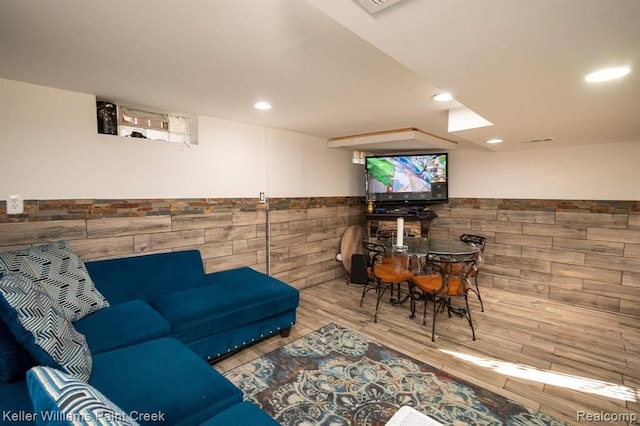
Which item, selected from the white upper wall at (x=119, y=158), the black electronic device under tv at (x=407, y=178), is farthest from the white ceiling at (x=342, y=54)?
the black electronic device under tv at (x=407, y=178)

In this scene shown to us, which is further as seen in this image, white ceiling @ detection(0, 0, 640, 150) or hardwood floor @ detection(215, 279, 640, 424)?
hardwood floor @ detection(215, 279, 640, 424)

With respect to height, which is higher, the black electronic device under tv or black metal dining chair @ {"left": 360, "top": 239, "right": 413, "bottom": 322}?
the black electronic device under tv

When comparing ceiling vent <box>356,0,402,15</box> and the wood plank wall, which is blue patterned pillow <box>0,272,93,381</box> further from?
ceiling vent <box>356,0,402,15</box>

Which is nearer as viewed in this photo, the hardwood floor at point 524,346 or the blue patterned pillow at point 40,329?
the blue patterned pillow at point 40,329

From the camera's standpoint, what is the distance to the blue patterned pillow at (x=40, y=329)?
1.31m

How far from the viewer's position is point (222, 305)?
236 cm

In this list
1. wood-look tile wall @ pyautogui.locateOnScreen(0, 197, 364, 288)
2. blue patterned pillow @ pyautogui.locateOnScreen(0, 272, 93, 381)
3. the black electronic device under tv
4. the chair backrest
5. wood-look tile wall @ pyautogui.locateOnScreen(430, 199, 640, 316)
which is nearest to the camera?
blue patterned pillow @ pyautogui.locateOnScreen(0, 272, 93, 381)

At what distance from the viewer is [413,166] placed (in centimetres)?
454

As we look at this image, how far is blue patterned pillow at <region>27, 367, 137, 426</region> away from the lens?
2.02 ft

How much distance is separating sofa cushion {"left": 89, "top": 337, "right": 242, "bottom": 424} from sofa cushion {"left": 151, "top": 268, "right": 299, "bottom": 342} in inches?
17.4

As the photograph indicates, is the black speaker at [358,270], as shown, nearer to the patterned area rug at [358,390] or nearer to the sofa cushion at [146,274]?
the patterned area rug at [358,390]

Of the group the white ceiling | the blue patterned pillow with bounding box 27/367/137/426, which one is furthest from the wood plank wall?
the blue patterned pillow with bounding box 27/367/137/426

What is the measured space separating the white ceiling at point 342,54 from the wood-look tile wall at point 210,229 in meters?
0.98

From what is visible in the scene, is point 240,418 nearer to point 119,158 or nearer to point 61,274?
point 61,274
